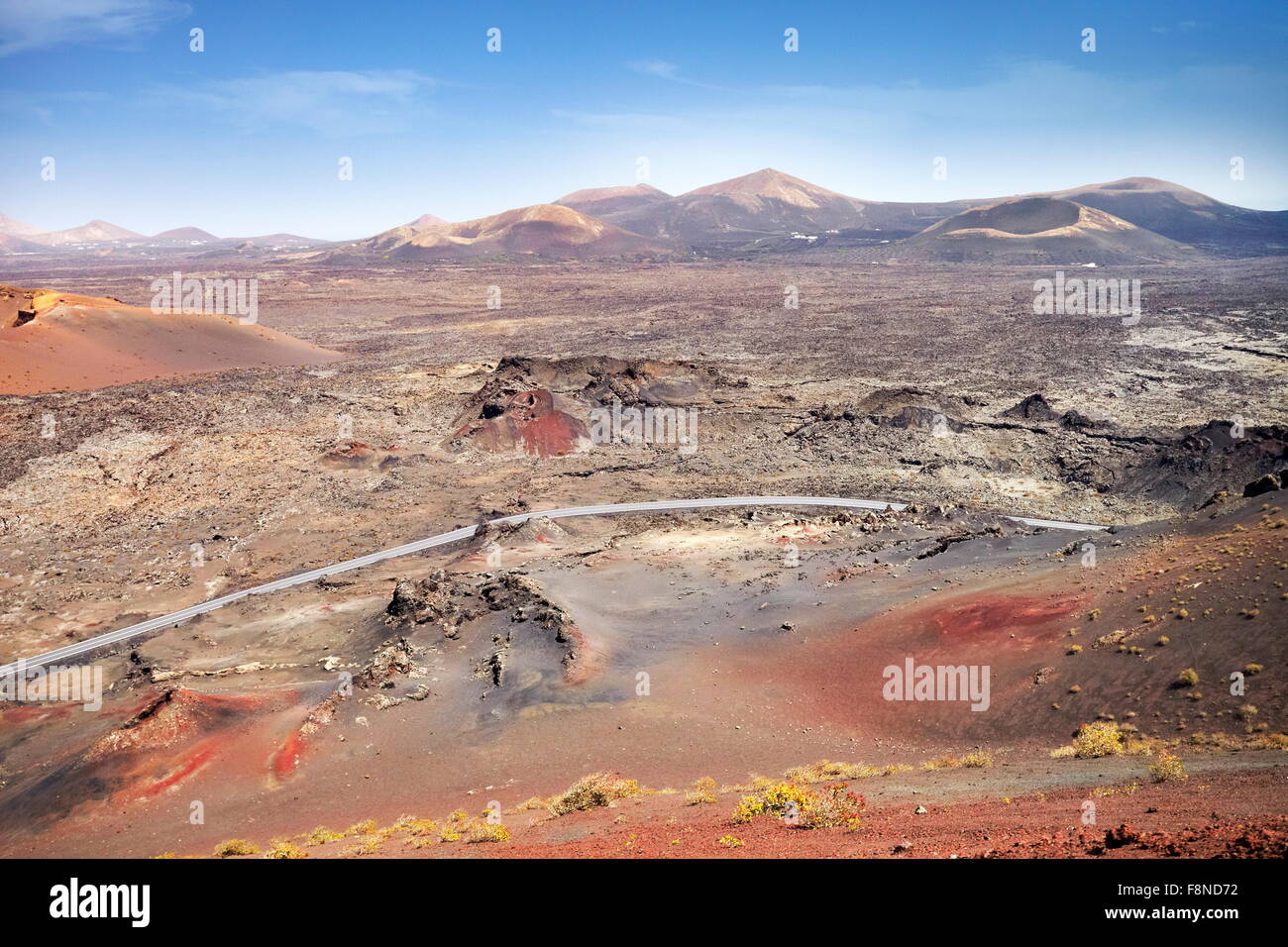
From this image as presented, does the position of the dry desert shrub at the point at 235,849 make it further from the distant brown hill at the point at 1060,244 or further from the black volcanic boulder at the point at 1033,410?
the distant brown hill at the point at 1060,244

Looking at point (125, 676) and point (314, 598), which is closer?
point (125, 676)

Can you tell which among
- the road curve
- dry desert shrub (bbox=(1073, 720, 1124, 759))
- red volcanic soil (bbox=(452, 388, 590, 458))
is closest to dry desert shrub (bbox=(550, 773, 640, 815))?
dry desert shrub (bbox=(1073, 720, 1124, 759))

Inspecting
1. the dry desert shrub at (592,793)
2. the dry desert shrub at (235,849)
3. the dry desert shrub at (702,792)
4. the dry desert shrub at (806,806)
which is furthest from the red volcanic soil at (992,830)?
the dry desert shrub at (235,849)

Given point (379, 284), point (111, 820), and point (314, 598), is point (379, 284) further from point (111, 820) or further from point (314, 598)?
point (111, 820)

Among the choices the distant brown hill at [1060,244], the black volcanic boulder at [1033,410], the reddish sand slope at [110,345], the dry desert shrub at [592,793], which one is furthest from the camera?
the distant brown hill at [1060,244]

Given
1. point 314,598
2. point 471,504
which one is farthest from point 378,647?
point 471,504

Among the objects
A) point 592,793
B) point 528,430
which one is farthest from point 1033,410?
point 592,793
